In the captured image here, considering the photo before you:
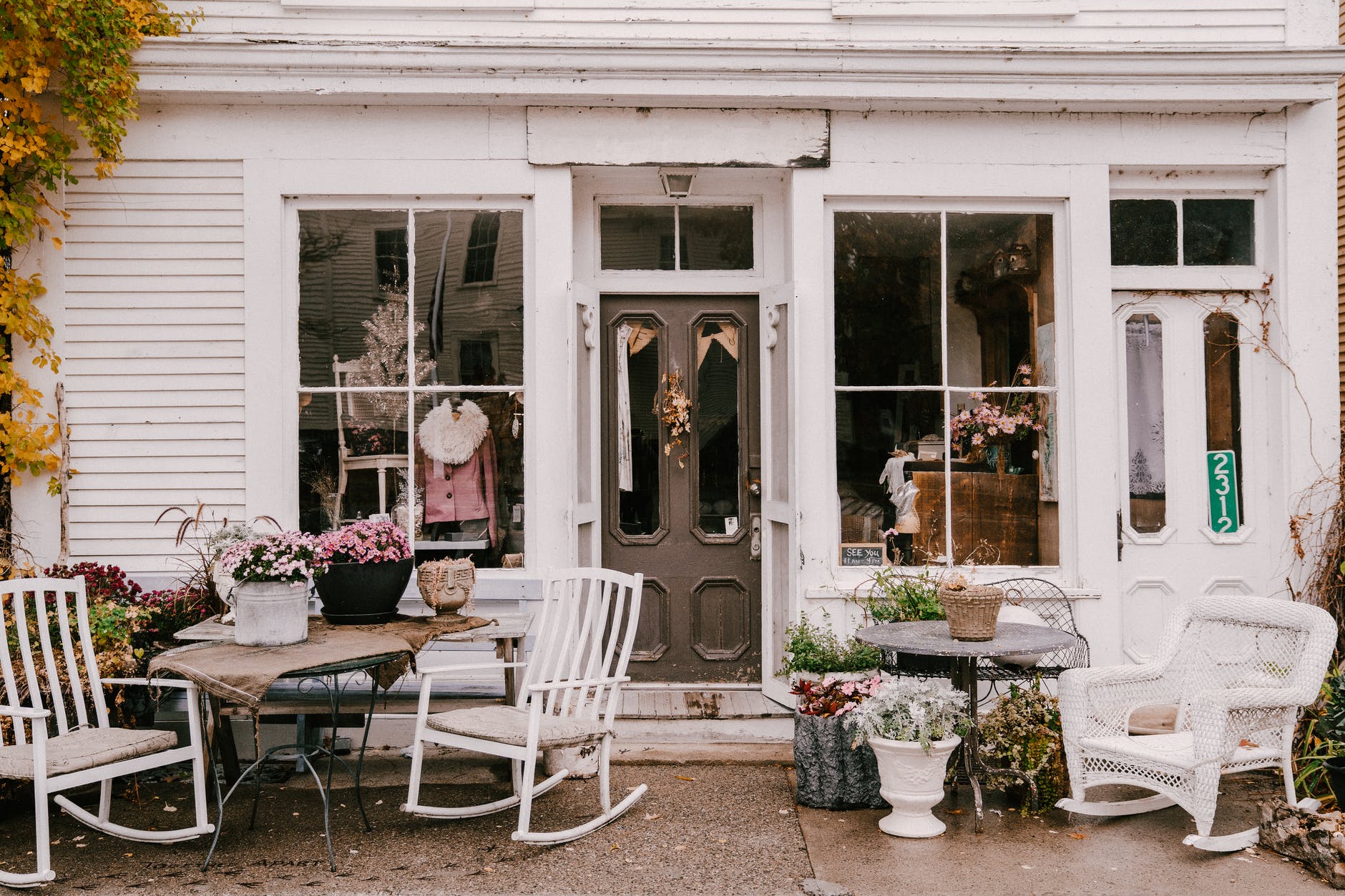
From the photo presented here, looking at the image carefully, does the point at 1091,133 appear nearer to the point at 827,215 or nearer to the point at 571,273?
the point at 827,215

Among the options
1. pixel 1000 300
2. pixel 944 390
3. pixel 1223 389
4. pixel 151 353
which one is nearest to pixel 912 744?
pixel 944 390

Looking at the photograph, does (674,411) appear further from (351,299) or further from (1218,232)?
(1218,232)

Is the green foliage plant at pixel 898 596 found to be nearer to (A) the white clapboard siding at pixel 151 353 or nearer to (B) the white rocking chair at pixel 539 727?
(B) the white rocking chair at pixel 539 727

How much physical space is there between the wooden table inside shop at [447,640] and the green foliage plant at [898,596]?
1.82m

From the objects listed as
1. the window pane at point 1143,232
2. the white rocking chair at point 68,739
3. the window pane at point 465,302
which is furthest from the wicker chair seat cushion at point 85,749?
the window pane at point 1143,232

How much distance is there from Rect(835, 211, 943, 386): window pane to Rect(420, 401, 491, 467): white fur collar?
204 centimetres

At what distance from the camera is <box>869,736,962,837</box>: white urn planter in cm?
417

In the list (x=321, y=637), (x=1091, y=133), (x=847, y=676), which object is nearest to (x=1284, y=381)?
(x=1091, y=133)

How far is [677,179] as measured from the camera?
583 cm

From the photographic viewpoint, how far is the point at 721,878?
3867 mm

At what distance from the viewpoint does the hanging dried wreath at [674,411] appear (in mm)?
6109

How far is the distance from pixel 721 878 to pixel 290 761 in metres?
2.49

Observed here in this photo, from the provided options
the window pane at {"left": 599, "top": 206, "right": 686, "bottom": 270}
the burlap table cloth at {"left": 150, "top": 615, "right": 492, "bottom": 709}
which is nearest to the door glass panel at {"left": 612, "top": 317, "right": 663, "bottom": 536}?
the window pane at {"left": 599, "top": 206, "right": 686, "bottom": 270}

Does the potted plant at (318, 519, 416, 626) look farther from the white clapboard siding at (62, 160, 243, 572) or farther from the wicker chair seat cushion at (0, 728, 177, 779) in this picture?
the white clapboard siding at (62, 160, 243, 572)
